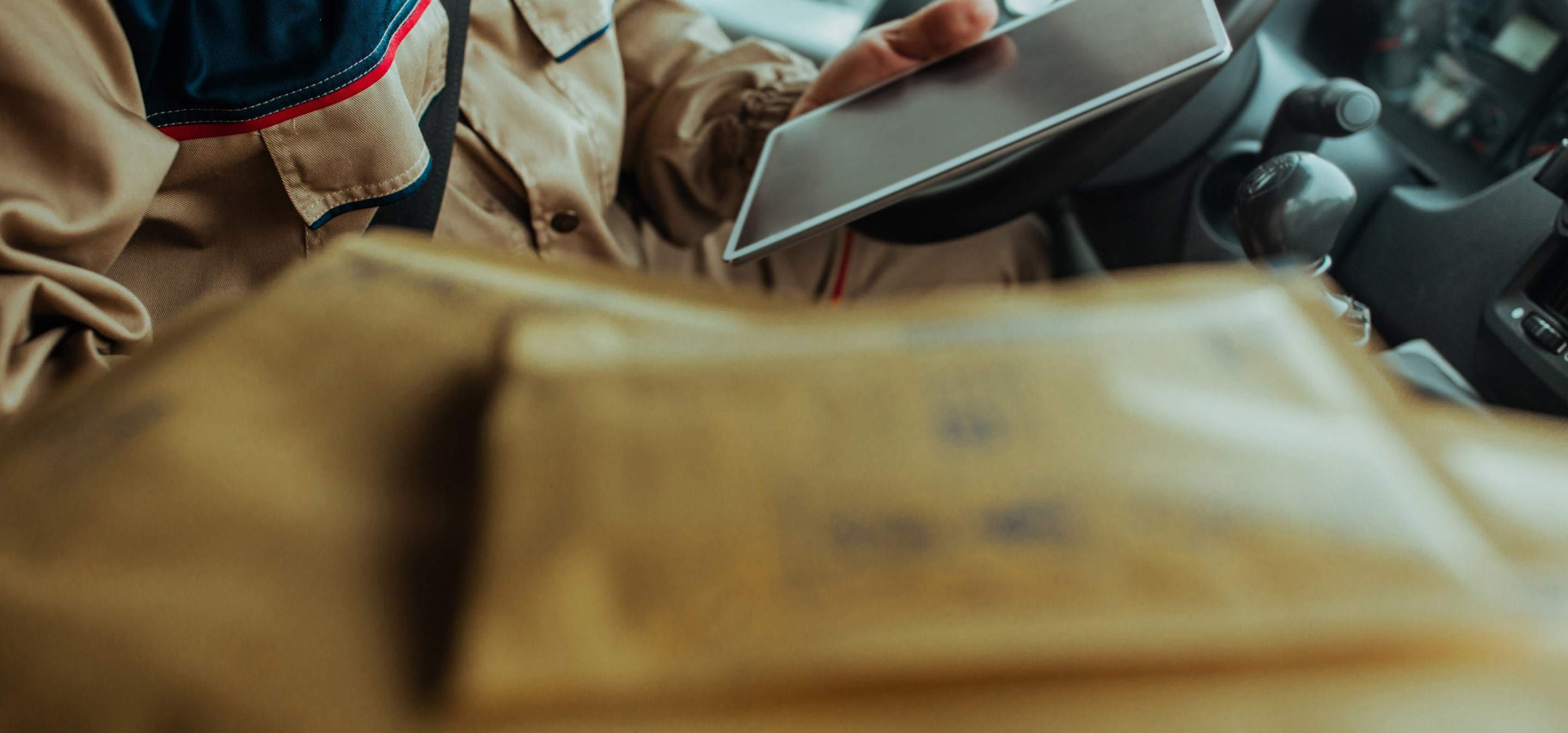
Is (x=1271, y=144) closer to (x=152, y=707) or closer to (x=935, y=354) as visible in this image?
(x=935, y=354)

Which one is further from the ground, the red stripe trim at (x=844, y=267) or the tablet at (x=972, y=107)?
the tablet at (x=972, y=107)

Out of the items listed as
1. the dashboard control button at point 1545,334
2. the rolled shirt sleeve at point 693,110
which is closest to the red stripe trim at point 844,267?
the rolled shirt sleeve at point 693,110

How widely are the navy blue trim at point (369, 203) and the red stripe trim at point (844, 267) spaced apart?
0.39m

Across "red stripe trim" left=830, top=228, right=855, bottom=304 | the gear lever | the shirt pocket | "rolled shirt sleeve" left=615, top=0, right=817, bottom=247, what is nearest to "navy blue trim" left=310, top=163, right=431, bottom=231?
the shirt pocket

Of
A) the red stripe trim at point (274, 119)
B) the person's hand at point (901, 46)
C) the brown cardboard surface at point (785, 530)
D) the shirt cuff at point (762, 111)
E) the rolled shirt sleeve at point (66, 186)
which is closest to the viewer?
the brown cardboard surface at point (785, 530)

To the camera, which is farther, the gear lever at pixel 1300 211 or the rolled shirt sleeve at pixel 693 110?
the rolled shirt sleeve at pixel 693 110

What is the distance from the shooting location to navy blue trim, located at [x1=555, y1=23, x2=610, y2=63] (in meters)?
0.77

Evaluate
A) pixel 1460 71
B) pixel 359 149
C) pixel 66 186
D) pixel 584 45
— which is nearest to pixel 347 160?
pixel 359 149

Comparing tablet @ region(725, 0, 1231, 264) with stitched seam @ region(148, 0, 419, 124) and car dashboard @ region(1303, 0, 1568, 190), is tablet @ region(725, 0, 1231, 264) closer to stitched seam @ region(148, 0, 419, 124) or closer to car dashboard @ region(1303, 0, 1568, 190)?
stitched seam @ region(148, 0, 419, 124)

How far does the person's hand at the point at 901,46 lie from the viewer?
722mm

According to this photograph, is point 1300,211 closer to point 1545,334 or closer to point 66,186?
point 1545,334

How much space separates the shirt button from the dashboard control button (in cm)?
70

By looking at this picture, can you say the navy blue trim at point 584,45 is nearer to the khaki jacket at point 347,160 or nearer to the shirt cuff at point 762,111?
the khaki jacket at point 347,160

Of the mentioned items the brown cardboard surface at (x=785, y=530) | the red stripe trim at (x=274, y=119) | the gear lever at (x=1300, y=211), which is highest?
the brown cardboard surface at (x=785, y=530)
